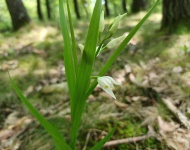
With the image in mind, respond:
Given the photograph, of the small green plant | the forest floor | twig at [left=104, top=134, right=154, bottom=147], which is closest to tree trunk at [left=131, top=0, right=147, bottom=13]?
the forest floor

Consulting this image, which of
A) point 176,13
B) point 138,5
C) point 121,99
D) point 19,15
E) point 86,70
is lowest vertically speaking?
point 138,5

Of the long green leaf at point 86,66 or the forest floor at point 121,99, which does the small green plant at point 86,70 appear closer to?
the long green leaf at point 86,66

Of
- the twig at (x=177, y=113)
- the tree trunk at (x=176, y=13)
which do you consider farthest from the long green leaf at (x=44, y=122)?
the tree trunk at (x=176, y=13)

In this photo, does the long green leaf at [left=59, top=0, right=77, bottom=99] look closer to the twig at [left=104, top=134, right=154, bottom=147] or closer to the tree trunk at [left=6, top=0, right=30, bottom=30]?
the twig at [left=104, top=134, right=154, bottom=147]

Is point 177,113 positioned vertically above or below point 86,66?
below

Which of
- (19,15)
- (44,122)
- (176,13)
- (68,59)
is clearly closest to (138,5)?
(19,15)

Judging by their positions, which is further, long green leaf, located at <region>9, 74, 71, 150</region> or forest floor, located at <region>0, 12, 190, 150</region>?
forest floor, located at <region>0, 12, 190, 150</region>

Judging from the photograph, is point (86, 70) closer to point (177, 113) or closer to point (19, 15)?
point (177, 113)
